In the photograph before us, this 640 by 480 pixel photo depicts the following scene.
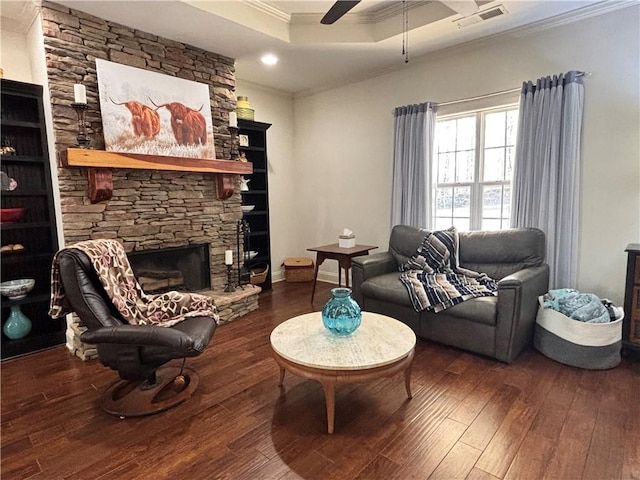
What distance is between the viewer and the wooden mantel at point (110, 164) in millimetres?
2672

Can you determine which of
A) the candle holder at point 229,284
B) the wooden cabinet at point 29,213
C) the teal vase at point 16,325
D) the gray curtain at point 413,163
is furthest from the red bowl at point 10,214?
the gray curtain at point 413,163

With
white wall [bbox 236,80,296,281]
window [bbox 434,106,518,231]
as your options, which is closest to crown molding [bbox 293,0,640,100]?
window [bbox 434,106,518,231]

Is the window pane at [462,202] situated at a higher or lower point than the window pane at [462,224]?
higher

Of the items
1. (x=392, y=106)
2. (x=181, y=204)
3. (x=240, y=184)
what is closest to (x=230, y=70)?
(x=240, y=184)

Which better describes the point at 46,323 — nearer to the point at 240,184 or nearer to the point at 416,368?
the point at 240,184

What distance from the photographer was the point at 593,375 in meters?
2.38

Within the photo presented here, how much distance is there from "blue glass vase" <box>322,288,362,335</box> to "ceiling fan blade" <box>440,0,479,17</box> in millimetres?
2188

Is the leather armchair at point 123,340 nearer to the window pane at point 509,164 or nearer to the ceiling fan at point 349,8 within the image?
the ceiling fan at point 349,8

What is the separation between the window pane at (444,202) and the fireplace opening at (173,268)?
2654 millimetres

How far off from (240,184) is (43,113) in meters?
1.87

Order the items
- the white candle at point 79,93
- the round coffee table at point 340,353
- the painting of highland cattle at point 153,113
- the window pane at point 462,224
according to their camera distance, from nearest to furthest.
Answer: the round coffee table at point 340,353 → the white candle at point 79,93 → the painting of highland cattle at point 153,113 → the window pane at point 462,224

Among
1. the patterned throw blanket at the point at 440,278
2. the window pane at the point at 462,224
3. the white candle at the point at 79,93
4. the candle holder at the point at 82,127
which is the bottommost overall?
the patterned throw blanket at the point at 440,278

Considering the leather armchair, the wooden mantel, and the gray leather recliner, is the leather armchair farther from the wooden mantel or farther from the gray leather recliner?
the gray leather recliner

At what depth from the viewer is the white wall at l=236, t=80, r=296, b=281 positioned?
504 centimetres
